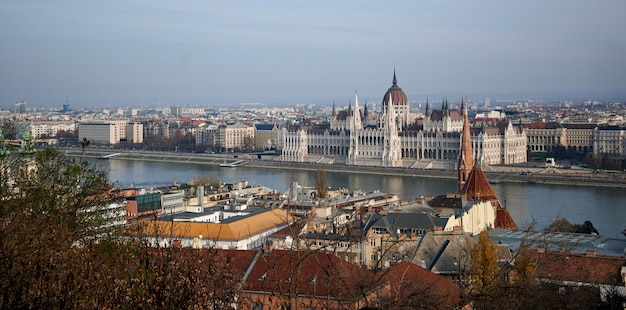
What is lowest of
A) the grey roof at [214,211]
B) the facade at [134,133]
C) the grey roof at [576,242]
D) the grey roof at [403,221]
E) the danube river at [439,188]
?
the danube river at [439,188]

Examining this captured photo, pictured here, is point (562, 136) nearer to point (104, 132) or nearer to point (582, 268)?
point (104, 132)

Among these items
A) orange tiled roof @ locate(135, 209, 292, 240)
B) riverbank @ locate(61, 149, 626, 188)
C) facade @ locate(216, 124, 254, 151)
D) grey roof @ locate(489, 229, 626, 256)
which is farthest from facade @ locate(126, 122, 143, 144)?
grey roof @ locate(489, 229, 626, 256)

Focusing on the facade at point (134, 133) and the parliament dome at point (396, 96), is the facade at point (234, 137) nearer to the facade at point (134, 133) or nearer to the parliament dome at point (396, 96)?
the facade at point (134, 133)

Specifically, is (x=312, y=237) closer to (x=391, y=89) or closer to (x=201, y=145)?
(x=391, y=89)

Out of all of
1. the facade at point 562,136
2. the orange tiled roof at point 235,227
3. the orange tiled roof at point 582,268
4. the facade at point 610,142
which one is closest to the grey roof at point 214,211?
the orange tiled roof at point 235,227

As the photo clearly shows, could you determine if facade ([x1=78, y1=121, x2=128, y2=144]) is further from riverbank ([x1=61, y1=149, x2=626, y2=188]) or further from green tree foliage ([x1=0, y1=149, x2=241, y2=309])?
green tree foliage ([x1=0, y1=149, x2=241, y2=309])

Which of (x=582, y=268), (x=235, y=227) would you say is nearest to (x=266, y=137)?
(x=235, y=227)
